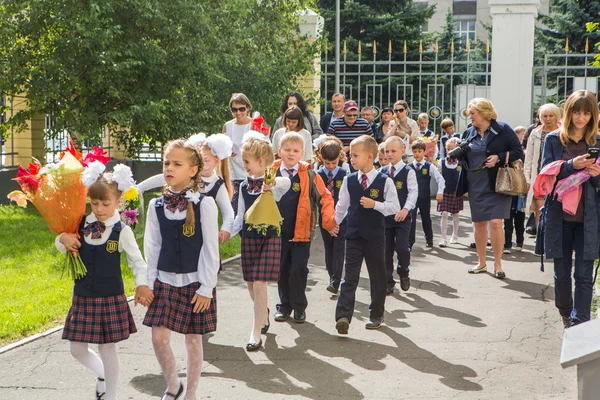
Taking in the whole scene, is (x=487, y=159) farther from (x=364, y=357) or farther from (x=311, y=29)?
(x=311, y=29)

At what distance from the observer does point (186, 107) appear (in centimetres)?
1538

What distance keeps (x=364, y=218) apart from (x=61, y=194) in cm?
271

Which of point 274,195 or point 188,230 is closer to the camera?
point 188,230

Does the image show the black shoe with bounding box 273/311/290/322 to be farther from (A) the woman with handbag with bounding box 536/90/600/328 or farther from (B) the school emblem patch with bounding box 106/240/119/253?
(B) the school emblem patch with bounding box 106/240/119/253

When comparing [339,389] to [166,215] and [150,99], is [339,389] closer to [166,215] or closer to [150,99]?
[166,215]

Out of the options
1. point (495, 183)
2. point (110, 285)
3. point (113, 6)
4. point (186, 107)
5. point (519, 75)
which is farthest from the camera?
point (519, 75)

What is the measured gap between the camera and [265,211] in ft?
20.8

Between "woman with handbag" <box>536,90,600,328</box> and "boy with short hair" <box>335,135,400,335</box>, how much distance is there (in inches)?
48.5

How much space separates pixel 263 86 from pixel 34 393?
12166mm

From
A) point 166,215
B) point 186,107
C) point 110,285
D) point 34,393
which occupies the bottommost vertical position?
point 34,393

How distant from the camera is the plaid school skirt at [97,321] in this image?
4.79 metres

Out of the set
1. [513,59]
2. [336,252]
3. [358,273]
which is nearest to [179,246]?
[358,273]

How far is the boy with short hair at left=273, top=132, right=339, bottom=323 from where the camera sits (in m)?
6.95

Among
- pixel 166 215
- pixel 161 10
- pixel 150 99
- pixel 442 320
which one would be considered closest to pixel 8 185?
pixel 150 99
